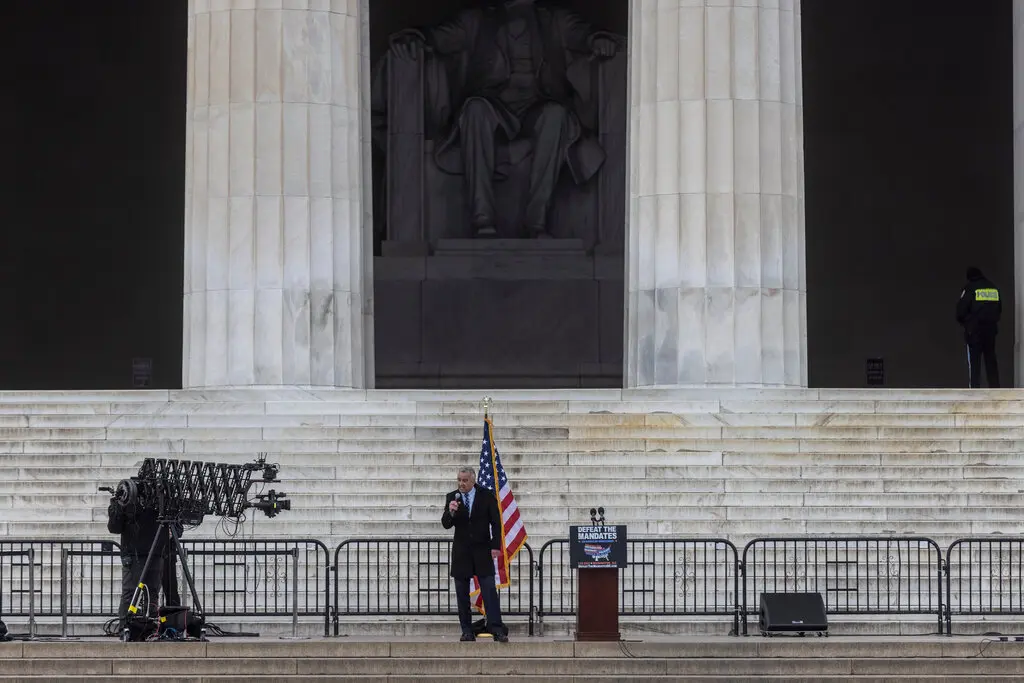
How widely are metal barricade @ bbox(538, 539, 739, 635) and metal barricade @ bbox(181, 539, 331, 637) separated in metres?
2.28

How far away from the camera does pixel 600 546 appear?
19.5 metres

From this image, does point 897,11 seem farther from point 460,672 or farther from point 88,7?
point 460,672

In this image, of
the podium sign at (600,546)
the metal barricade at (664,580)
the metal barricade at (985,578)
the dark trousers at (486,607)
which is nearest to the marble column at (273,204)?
the metal barricade at (664,580)

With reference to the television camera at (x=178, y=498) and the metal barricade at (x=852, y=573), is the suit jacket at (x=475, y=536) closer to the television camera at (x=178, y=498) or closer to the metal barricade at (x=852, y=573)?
the television camera at (x=178, y=498)

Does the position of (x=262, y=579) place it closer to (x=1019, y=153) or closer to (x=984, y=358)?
(x=984, y=358)

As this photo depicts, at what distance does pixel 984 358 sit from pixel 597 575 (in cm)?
1242

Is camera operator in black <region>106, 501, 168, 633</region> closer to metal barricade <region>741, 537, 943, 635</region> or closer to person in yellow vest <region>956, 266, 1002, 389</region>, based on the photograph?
metal barricade <region>741, 537, 943, 635</region>

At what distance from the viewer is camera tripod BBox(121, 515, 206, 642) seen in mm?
19172

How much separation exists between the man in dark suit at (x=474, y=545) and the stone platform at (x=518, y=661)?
0.56 meters

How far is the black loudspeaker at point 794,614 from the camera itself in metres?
19.8

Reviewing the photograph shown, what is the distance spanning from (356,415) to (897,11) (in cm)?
2113

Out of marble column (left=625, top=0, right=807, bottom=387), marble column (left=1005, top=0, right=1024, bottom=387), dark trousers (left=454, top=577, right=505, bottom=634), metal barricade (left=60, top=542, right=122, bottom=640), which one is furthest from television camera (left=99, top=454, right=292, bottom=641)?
marble column (left=1005, top=0, right=1024, bottom=387)

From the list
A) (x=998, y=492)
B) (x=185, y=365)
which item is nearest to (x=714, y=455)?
(x=998, y=492)

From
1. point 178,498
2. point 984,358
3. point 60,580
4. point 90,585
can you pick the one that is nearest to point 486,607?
point 178,498
